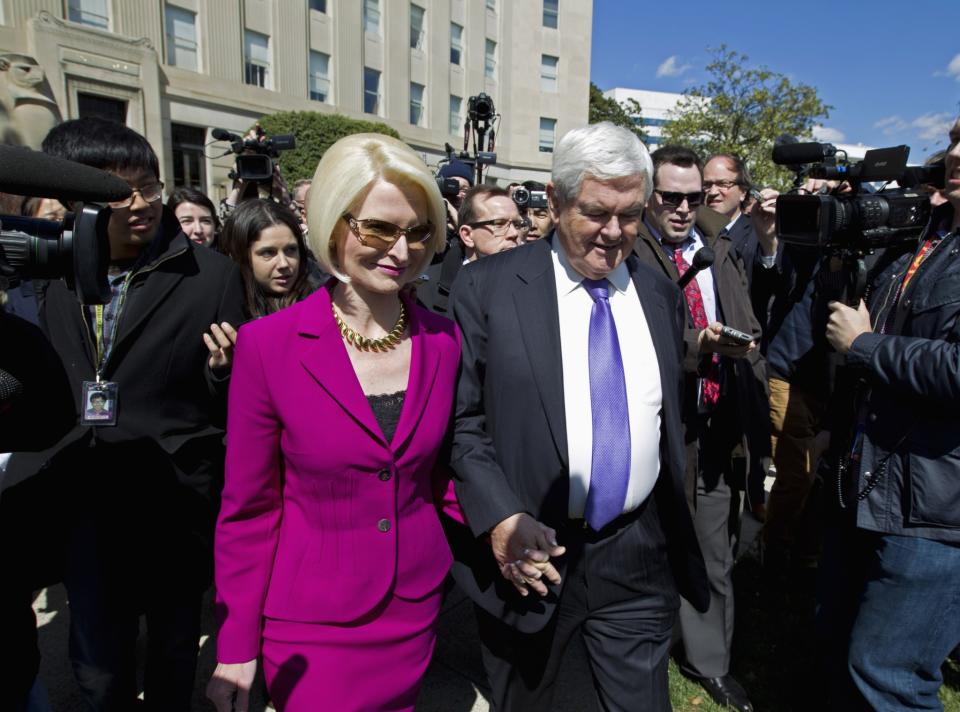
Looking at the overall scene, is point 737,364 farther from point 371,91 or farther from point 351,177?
point 371,91

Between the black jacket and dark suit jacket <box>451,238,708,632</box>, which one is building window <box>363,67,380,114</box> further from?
the black jacket

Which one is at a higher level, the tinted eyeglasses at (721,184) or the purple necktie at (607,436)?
the tinted eyeglasses at (721,184)

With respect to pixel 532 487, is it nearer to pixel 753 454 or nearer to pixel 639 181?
pixel 639 181

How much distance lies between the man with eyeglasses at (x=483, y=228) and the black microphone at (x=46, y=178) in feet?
8.64

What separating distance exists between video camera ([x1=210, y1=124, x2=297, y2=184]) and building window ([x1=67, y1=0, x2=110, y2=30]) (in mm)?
18889

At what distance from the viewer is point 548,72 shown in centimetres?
3775

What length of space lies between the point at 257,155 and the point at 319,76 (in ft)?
80.1

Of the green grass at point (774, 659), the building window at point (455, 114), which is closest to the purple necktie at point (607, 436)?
the green grass at point (774, 659)

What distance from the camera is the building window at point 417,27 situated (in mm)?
30531

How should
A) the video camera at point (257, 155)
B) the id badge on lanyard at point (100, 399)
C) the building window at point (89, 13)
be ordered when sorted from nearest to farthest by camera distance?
the id badge on lanyard at point (100, 399) < the video camera at point (257, 155) < the building window at point (89, 13)

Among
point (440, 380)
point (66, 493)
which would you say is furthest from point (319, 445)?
point (66, 493)

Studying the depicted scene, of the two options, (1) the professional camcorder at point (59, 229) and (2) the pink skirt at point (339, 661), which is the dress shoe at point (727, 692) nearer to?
(2) the pink skirt at point (339, 661)

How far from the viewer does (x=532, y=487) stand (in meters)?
1.96

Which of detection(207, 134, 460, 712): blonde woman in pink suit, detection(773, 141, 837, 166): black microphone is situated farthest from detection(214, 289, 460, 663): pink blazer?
detection(773, 141, 837, 166): black microphone
